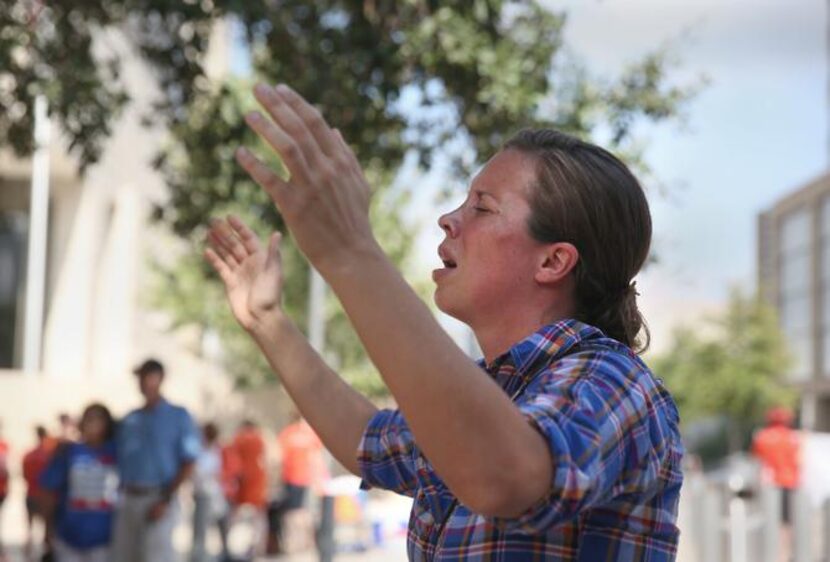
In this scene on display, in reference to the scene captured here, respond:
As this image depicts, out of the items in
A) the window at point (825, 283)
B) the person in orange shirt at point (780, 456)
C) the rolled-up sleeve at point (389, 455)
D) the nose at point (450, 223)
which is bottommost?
the rolled-up sleeve at point (389, 455)

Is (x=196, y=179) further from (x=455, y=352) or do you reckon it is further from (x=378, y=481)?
(x=455, y=352)

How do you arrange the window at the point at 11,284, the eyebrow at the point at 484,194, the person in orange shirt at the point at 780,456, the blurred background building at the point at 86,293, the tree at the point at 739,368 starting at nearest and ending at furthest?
the eyebrow at the point at 484,194 < the person in orange shirt at the point at 780,456 < the blurred background building at the point at 86,293 < the window at the point at 11,284 < the tree at the point at 739,368

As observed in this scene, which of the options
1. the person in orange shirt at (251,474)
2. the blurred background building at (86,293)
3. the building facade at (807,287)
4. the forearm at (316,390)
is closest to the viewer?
the forearm at (316,390)

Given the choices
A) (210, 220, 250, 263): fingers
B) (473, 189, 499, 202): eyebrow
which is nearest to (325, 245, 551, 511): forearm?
Answer: (473, 189, 499, 202): eyebrow

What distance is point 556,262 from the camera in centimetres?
241

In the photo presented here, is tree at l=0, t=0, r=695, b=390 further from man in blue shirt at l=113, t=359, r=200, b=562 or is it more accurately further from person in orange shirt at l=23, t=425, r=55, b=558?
person in orange shirt at l=23, t=425, r=55, b=558

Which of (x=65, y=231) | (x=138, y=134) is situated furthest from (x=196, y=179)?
(x=138, y=134)

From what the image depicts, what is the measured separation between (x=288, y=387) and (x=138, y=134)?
140 feet

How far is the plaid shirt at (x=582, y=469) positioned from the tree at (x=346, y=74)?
6.78 m

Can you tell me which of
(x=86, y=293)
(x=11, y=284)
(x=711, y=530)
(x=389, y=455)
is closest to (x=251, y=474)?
(x=711, y=530)

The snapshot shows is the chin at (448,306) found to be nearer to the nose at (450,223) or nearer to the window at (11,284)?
the nose at (450,223)

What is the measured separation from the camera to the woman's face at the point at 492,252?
241 cm

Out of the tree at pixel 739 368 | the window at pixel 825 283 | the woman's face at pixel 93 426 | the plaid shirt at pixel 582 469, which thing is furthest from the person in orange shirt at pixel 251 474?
the window at pixel 825 283

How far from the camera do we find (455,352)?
77.0 inches
